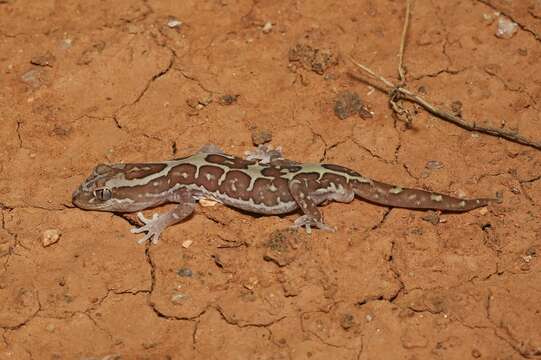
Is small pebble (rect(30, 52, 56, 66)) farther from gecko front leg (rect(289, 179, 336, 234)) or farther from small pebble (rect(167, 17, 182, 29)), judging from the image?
gecko front leg (rect(289, 179, 336, 234))

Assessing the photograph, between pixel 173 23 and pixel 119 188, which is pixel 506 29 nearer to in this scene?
pixel 173 23

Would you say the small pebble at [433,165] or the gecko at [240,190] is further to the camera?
the small pebble at [433,165]

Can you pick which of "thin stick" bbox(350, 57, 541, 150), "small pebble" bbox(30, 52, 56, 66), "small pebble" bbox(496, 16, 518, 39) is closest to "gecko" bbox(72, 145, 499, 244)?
"thin stick" bbox(350, 57, 541, 150)

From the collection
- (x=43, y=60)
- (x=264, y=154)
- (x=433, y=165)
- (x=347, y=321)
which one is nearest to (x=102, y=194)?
(x=264, y=154)

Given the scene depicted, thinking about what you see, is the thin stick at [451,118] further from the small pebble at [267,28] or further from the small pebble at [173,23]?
the small pebble at [173,23]

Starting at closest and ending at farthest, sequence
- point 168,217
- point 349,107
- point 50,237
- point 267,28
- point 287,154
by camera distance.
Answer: point 50,237
point 168,217
point 287,154
point 349,107
point 267,28

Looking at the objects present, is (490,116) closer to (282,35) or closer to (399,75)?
(399,75)

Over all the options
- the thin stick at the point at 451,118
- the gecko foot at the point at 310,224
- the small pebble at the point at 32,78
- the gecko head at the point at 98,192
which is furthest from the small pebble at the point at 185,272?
the small pebble at the point at 32,78
